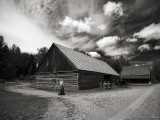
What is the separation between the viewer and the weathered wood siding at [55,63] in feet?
74.0

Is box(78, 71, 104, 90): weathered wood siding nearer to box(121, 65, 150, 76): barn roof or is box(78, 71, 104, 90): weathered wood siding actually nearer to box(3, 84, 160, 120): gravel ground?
box(3, 84, 160, 120): gravel ground

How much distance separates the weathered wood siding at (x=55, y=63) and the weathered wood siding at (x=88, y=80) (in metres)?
2.17

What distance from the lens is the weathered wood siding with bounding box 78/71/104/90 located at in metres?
21.9

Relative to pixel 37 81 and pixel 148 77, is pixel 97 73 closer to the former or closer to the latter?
pixel 37 81

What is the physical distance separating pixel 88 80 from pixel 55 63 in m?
6.42

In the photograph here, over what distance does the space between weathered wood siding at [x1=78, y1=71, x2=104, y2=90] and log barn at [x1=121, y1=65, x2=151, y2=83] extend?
129 ft

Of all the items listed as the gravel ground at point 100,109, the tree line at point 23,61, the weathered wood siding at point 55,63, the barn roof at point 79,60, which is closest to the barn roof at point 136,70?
the barn roof at point 79,60

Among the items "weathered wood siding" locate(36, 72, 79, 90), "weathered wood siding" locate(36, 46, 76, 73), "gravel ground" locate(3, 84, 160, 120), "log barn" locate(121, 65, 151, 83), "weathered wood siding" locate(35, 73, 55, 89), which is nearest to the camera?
"gravel ground" locate(3, 84, 160, 120)

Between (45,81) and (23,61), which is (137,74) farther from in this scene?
(23,61)

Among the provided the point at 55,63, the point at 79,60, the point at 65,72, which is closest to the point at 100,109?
the point at 65,72

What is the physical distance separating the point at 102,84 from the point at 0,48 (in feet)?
122

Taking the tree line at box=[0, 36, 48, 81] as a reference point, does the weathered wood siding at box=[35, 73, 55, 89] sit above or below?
below

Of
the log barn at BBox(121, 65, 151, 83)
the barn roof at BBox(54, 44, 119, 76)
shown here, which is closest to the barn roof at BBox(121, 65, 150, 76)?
the log barn at BBox(121, 65, 151, 83)

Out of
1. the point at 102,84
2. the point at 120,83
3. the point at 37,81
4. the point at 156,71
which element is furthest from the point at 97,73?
the point at 156,71
